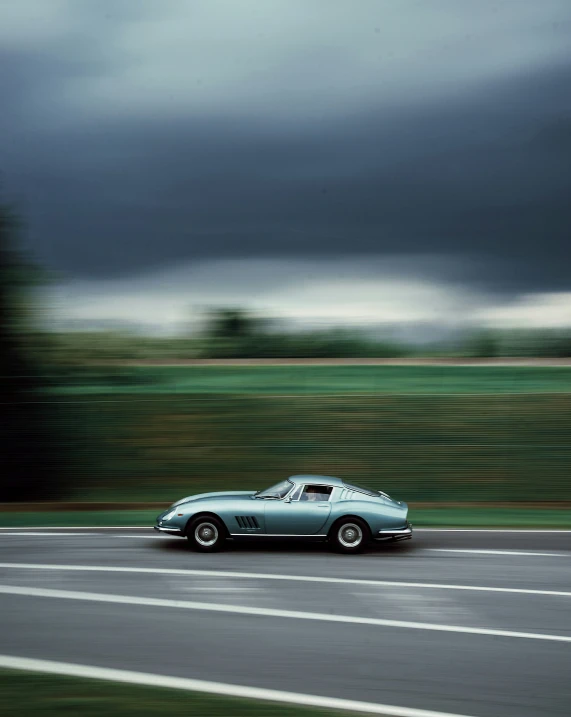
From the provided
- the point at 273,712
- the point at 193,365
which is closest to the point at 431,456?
the point at 193,365

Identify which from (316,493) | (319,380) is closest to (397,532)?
(316,493)

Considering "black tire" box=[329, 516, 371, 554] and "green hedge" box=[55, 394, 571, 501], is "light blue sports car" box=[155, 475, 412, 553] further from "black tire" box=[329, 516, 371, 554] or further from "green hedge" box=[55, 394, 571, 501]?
"green hedge" box=[55, 394, 571, 501]

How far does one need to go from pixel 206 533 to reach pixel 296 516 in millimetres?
1241

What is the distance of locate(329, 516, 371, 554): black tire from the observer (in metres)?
11.3

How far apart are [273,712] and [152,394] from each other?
44.2 feet

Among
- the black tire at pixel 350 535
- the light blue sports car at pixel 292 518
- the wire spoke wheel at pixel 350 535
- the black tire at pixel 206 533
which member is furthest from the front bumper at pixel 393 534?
the black tire at pixel 206 533

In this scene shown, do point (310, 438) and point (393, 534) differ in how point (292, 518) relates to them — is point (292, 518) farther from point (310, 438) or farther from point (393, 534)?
point (310, 438)

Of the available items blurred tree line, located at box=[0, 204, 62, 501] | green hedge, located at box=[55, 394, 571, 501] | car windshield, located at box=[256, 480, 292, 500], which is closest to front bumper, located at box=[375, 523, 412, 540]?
car windshield, located at box=[256, 480, 292, 500]

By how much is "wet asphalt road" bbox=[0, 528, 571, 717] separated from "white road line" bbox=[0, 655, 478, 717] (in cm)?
12

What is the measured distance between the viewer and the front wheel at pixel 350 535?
11328 mm

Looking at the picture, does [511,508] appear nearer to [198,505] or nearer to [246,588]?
[198,505]

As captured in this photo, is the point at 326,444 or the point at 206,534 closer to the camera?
the point at 206,534

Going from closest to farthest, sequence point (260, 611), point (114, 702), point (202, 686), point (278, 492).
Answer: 1. point (114, 702)
2. point (202, 686)
3. point (260, 611)
4. point (278, 492)

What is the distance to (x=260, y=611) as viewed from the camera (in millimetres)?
8148
